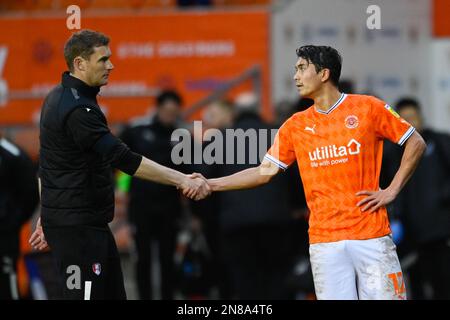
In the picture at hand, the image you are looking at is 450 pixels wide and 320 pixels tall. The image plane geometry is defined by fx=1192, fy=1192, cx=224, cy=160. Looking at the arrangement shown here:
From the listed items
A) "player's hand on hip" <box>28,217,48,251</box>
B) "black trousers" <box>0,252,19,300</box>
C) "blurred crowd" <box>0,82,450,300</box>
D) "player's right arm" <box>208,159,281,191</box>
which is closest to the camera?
"player's right arm" <box>208,159,281,191</box>

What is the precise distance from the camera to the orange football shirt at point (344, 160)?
7512 mm

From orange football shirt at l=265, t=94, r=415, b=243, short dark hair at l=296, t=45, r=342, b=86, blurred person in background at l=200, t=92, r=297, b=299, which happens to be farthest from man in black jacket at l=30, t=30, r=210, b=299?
blurred person in background at l=200, t=92, r=297, b=299

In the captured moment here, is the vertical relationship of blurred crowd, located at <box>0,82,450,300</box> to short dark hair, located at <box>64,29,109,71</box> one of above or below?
below

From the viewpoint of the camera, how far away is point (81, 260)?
774 centimetres

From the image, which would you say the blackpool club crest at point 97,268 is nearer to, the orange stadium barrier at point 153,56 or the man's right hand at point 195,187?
the man's right hand at point 195,187

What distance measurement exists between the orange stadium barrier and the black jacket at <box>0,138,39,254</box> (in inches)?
189

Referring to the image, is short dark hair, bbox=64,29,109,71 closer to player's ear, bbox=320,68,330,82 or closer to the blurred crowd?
player's ear, bbox=320,68,330,82

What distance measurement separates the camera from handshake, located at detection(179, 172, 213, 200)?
26.9ft

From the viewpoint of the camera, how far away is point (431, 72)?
14992 millimetres

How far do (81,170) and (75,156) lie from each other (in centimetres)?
10

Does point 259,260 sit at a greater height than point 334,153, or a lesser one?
lesser

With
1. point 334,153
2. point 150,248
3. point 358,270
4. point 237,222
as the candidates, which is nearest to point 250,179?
point 334,153

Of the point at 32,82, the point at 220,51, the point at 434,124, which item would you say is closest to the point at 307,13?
the point at 220,51

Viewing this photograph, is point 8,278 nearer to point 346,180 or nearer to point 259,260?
point 259,260
